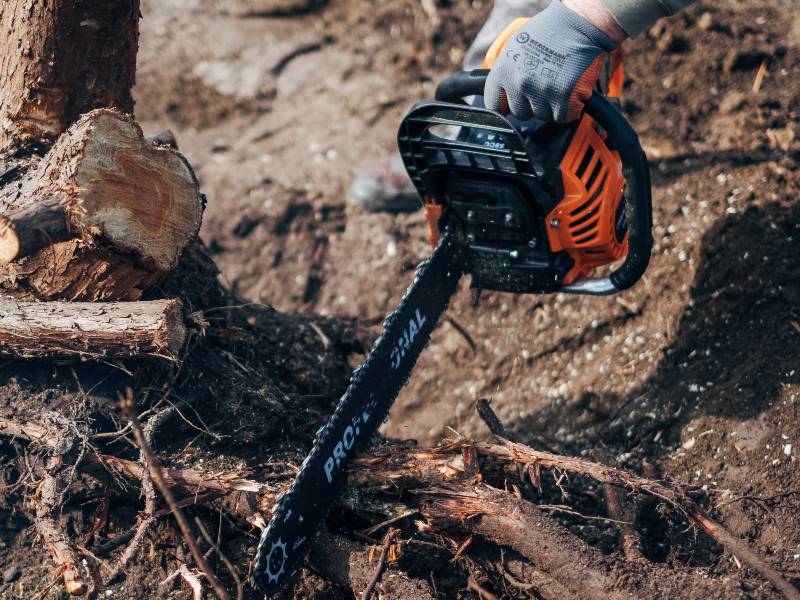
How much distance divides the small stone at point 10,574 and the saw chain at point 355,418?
3.09ft

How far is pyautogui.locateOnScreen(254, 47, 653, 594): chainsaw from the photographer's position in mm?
2316

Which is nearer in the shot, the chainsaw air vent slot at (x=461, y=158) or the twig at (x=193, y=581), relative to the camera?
the twig at (x=193, y=581)

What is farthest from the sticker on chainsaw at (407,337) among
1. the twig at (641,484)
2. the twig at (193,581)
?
the twig at (193,581)

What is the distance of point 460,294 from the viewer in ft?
12.4

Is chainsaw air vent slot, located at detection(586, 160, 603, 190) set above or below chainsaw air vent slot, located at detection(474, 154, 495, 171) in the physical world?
above

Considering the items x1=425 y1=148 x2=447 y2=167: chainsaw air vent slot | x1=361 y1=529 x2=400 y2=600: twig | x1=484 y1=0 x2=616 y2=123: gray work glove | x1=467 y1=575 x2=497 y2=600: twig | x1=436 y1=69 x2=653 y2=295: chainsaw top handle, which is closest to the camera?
x1=467 y1=575 x2=497 y2=600: twig

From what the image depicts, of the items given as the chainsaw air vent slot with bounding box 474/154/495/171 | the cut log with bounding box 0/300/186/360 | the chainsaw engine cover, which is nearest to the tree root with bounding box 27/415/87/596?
the cut log with bounding box 0/300/186/360

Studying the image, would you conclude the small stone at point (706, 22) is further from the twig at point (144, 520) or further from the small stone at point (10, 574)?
the small stone at point (10, 574)

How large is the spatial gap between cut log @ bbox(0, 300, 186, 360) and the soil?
16 cm

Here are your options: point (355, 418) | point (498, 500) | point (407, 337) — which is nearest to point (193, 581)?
point (355, 418)

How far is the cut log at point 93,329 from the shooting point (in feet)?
7.73

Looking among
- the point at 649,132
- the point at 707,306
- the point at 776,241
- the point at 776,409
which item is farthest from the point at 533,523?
the point at 649,132

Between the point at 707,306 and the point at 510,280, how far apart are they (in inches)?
34.9

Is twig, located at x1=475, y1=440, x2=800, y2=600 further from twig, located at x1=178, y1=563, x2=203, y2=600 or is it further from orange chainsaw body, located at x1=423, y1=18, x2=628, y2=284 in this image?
twig, located at x1=178, y1=563, x2=203, y2=600
